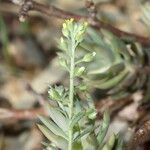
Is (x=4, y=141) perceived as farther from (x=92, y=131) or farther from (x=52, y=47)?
(x=92, y=131)

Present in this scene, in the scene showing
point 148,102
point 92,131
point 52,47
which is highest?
point 52,47

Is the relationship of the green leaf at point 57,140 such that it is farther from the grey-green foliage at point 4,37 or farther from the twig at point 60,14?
the grey-green foliage at point 4,37

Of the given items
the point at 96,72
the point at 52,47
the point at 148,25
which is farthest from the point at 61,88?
the point at 52,47

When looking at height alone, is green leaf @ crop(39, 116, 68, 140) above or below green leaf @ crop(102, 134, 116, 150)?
above

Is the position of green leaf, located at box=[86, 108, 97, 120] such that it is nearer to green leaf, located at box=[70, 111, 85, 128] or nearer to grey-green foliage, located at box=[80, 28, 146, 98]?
green leaf, located at box=[70, 111, 85, 128]

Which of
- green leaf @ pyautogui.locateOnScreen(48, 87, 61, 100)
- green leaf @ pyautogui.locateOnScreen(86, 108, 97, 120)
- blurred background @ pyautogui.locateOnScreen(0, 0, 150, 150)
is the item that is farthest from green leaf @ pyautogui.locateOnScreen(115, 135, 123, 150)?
blurred background @ pyautogui.locateOnScreen(0, 0, 150, 150)
